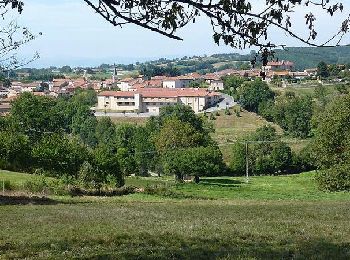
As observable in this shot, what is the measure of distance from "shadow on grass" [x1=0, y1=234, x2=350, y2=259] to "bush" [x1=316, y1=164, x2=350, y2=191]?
34558mm

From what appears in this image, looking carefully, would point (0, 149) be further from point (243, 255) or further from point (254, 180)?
point (243, 255)

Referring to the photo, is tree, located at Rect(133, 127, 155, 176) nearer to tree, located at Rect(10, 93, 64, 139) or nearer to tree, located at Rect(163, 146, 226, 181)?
tree, located at Rect(163, 146, 226, 181)

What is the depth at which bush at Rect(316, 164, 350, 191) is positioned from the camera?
148 ft

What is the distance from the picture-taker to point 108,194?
142 feet

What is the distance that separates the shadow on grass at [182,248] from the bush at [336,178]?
113 feet

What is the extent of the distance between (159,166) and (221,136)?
1209 inches

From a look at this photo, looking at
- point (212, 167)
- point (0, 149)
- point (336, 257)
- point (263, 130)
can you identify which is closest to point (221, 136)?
point (263, 130)

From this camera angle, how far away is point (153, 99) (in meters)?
163

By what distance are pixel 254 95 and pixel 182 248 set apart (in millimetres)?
127121

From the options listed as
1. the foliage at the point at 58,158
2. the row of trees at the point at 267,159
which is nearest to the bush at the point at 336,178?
the foliage at the point at 58,158

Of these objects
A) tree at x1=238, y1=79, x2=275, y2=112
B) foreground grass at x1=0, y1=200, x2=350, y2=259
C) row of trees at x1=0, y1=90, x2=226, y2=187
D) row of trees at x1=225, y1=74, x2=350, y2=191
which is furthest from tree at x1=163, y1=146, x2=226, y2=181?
tree at x1=238, y1=79, x2=275, y2=112

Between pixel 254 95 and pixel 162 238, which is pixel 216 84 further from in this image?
pixel 162 238

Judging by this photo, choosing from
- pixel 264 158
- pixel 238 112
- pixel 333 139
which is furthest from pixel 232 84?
pixel 333 139

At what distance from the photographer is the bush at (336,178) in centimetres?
4525
